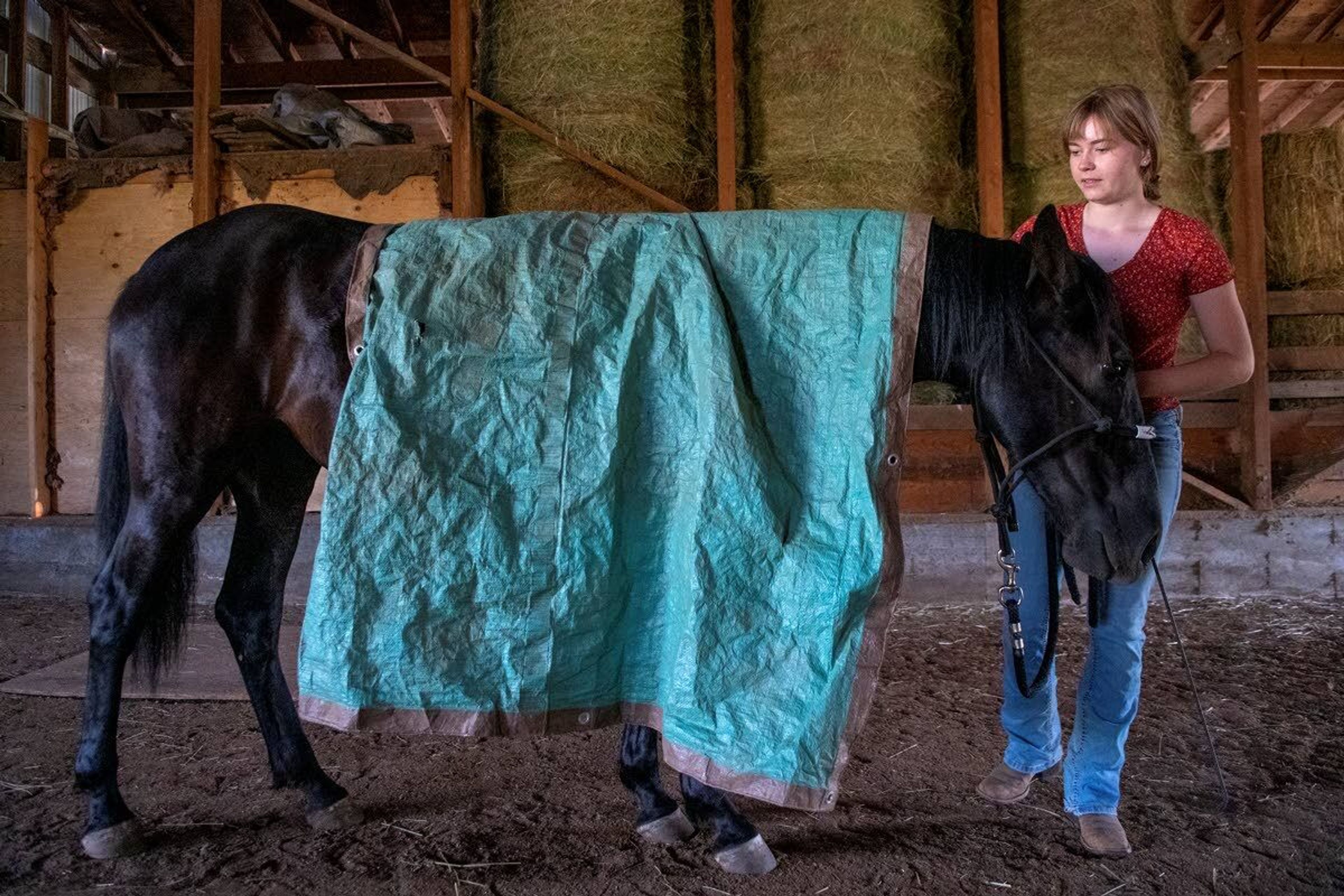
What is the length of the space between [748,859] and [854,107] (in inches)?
157

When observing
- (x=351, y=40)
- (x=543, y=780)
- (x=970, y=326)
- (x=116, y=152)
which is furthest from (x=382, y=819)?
(x=351, y=40)

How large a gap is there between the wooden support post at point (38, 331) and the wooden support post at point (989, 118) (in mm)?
5437

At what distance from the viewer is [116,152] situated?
5184 millimetres

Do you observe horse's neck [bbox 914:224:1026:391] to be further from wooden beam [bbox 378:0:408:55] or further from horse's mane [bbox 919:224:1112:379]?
wooden beam [bbox 378:0:408:55]

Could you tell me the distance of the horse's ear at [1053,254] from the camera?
173cm

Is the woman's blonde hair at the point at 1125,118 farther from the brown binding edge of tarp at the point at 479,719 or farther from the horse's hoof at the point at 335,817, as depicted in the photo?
the horse's hoof at the point at 335,817

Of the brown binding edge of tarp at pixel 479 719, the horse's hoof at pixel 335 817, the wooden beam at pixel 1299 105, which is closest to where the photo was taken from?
the brown binding edge of tarp at pixel 479 719

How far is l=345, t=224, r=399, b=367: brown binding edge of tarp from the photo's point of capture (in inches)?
75.5

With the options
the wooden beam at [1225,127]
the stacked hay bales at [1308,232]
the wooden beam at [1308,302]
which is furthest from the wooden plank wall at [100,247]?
the wooden beam at [1225,127]

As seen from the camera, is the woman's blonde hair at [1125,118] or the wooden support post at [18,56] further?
the wooden support post at [18,56]

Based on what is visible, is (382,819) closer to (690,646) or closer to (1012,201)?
(690,646)

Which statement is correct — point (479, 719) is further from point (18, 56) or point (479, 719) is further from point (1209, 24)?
point (1209, 24)

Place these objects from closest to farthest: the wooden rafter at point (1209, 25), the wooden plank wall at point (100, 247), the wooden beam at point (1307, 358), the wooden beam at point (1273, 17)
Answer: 1. the wooden beam at point (1307, 358)
2. the wooden plank wall at point (100, 247)
3. the wooden beam at point (1273, 17)
4. the wooden rafter at point (1209, 25)

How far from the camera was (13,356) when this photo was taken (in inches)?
207
